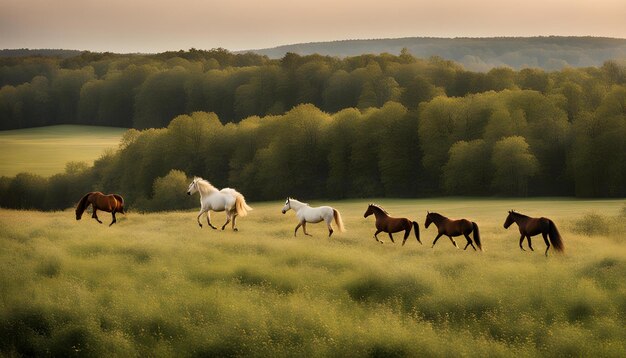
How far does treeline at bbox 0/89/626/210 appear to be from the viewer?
7325cm

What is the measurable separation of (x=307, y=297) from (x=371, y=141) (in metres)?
54.8

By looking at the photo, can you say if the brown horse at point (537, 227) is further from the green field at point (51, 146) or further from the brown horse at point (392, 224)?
the green field at point (51, 146)

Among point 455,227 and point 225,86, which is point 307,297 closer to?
point 455,227

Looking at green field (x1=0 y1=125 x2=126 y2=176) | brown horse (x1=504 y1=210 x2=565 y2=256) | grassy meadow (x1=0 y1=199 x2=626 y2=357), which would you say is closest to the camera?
grassy meadow (x1=0 y1=199 x2=626 y2=357)

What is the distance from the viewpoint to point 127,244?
120 ft

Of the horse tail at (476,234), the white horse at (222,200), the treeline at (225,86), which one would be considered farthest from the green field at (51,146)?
the horse tail at (476,234)

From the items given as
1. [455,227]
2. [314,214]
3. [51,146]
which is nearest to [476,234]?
[455,227]

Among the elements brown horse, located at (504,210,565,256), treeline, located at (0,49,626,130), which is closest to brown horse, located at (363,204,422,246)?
brown horse, located at (504,210,565,256)

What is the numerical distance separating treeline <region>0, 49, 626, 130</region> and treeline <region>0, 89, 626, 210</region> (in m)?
24.8

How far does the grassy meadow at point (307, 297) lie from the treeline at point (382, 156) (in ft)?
126

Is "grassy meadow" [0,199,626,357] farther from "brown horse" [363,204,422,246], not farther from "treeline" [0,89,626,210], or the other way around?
"treeline" [0,89,626,210]

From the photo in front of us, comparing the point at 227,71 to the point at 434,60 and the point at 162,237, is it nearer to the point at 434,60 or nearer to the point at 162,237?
the point at 434,60

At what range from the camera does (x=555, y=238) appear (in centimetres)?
3177

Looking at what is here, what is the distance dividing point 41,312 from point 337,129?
5861 centimetres
